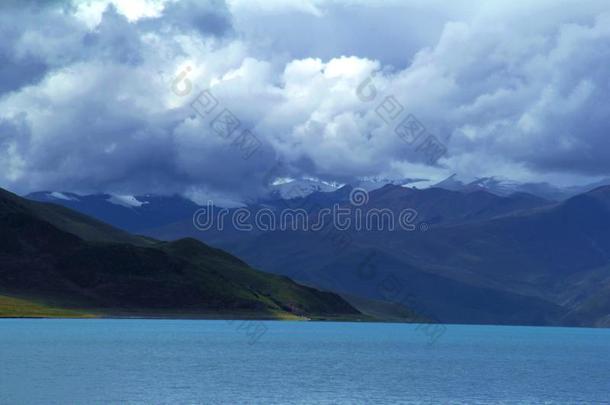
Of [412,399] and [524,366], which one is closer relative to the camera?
[412,399]

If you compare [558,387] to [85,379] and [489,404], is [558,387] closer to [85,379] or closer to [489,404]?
[489,404]

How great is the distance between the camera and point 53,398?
101 metres

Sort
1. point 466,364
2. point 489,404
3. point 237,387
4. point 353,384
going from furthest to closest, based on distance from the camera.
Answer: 1. point 466,364
2. point 353,384
3. point 237,387
4. point 489,404

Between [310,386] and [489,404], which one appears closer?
[489,404]

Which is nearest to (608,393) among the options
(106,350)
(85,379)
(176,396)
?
(176,396)

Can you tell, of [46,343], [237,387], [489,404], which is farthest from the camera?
[46,343]

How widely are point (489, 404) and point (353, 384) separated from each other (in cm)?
2357

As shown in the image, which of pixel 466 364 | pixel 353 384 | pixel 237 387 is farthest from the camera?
pixel 466 364

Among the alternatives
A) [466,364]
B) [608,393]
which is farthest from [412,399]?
[466,364]

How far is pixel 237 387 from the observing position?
4641 inches

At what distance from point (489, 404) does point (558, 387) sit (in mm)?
28991

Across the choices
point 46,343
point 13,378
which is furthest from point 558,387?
point 46,343

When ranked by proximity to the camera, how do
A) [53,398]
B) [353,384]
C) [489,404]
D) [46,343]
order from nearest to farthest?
1. [53,398]
2. [489,404]
3. [353,384]
4. [46,343]

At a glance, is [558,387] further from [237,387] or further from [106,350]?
[106,350]
